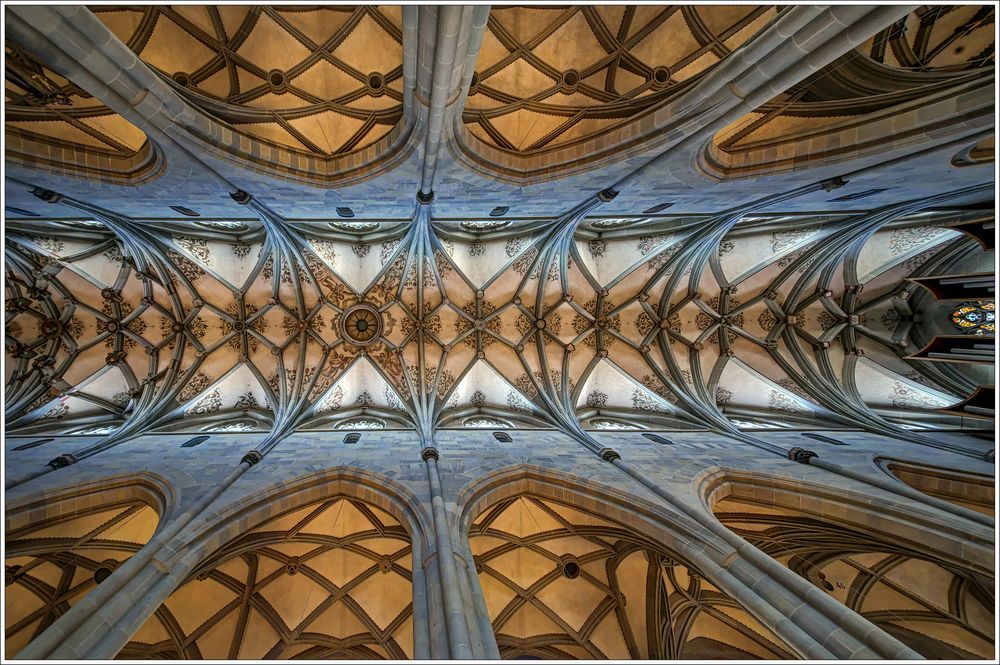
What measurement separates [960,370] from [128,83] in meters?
22.0

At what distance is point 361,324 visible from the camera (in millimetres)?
15719

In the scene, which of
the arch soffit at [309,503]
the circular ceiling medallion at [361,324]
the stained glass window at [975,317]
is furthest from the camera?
the circular ceiling medallion at [361,324]

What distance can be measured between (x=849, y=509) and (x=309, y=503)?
10388 mm

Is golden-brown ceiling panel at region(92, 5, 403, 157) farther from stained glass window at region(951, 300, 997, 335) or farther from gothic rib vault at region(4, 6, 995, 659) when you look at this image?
stained glass window at region(951, 300, 997, 335)

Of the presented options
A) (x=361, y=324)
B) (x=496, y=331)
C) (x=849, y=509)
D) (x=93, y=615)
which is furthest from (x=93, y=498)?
(x=849, y=509)

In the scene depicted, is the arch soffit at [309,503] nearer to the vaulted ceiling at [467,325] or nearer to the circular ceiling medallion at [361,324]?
the vaulted ceiling at [467,325]

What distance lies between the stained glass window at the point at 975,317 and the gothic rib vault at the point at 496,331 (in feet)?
0.32

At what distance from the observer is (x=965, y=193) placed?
982cm

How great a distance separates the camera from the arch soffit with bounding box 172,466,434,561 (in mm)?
7469

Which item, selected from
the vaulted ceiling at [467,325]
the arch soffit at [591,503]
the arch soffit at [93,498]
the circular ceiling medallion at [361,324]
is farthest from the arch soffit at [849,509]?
the circular ceiling medallion at [361,324]

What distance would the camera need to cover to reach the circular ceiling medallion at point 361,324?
50.7 ft

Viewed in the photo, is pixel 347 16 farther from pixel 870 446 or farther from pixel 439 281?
pixel 870 446

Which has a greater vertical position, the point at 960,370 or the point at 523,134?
the point at 523,134

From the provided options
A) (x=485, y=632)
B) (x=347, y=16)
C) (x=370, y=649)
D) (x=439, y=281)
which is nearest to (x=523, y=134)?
(x=347, y=16)
